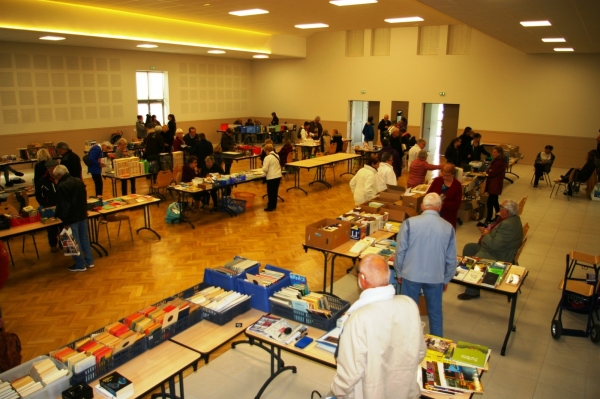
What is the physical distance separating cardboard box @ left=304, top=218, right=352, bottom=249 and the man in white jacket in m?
2.99

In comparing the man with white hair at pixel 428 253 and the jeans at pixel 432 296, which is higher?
the man with white hair at pixel 428 253

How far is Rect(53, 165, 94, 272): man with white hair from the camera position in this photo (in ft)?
21.3

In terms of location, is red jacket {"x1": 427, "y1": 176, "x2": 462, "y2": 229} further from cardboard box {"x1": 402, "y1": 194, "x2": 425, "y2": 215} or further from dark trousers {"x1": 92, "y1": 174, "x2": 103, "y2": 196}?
dark trousers {"x1": 92, "y1": 174, "x2": 103, "y2": 196}

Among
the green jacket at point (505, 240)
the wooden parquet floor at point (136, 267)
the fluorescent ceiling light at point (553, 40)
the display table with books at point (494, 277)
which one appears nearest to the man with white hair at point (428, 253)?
the display table with books at point (494, 277)

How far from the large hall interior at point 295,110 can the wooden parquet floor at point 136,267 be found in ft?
0.11

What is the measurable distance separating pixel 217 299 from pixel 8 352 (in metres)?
1.79

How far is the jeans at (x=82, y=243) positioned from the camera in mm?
6803

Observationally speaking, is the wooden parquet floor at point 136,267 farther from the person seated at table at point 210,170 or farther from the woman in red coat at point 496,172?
the woman in red coat at point 496,172

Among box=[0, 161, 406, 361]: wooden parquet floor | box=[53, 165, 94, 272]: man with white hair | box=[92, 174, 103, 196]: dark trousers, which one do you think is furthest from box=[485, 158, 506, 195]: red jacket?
box=[92, 174, 103, 196]: dark trousers

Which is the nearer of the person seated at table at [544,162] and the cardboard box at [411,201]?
the cardboard box at [411,201]

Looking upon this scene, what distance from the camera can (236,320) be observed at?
4023 mm

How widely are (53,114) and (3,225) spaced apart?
9747 mm

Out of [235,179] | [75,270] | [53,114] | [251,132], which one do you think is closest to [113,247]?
[75,270]

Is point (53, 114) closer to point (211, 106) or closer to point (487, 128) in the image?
point (211, 106)
